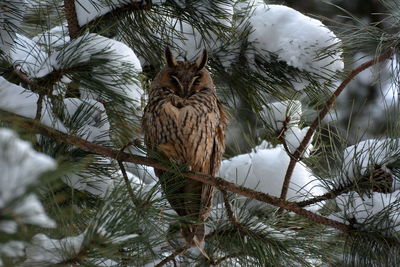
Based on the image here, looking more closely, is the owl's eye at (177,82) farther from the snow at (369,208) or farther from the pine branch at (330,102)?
the snow at (369,208)

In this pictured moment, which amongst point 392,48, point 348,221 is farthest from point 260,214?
point 392,48

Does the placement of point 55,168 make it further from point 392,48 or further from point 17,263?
point 392,48

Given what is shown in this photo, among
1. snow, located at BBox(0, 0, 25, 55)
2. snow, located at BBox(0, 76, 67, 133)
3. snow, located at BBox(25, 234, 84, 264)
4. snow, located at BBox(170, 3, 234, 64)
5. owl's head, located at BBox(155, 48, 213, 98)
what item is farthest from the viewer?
owl's head, located at BBox(155, 48, 213, 98)

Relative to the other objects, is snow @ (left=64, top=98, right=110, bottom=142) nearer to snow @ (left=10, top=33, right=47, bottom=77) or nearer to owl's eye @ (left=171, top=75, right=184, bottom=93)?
snow @ (left=10, top=33, right=47, bottom=77)

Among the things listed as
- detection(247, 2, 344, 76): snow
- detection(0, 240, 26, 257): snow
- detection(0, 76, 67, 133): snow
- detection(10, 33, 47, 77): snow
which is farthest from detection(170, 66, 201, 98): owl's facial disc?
detection(0, 240, 26, 257): snow

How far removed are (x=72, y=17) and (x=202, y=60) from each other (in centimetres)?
45

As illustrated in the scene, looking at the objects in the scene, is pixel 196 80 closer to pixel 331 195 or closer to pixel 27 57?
pixel 27 57

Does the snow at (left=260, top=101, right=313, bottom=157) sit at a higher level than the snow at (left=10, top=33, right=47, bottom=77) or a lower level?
higher

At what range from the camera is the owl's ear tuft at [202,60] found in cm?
199

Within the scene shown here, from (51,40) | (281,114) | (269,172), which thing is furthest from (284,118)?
(51,40)

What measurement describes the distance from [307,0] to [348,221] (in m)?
3.00

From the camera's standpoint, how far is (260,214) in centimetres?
187

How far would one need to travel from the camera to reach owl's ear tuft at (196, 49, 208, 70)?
1993mm

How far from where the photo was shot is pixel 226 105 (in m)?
2.26
